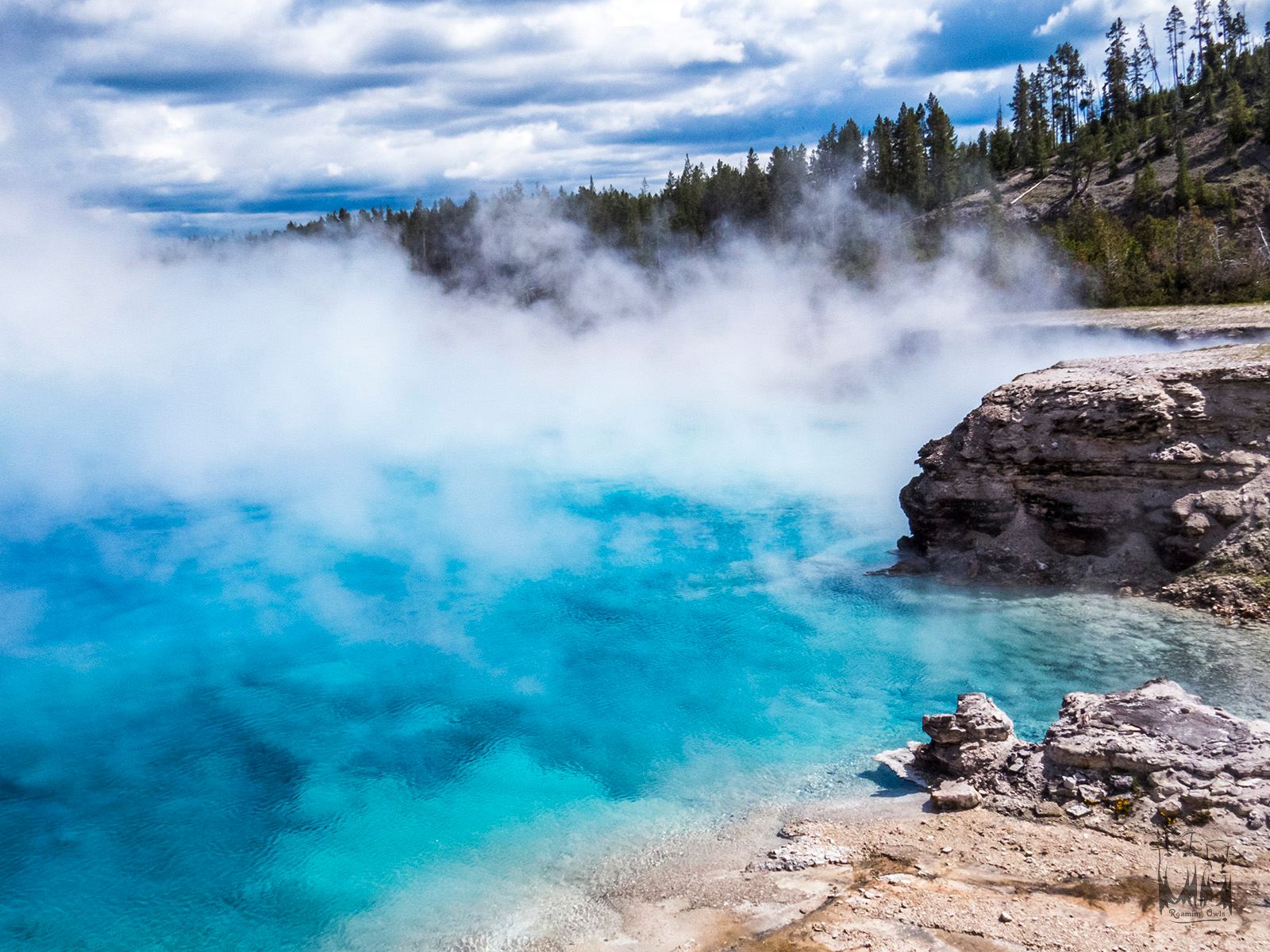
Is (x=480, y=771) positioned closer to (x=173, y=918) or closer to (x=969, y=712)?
(x=173, y=918)

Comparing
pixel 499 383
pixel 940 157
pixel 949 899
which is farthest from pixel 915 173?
pixel 949 899

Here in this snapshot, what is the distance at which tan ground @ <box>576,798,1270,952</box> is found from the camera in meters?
7.44

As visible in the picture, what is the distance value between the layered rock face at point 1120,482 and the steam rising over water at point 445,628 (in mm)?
990

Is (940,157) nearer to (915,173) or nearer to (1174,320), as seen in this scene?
(915,173)

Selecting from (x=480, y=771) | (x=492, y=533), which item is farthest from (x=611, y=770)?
(x=492, y=533)

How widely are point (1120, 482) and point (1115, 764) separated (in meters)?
7.07

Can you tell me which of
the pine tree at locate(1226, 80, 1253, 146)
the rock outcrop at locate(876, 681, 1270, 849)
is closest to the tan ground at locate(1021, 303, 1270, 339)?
the rock outcrop at locate(876, 681, 1270, 849)

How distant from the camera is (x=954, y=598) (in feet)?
51.1

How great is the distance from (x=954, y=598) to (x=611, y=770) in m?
6.83

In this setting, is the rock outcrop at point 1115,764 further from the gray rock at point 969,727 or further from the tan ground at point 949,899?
the tan ground at point 949,899

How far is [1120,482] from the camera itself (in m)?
15.3

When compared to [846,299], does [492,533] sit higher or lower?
lower

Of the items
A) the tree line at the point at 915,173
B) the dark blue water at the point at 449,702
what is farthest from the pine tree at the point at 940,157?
the dark blue water at the point at 449,702

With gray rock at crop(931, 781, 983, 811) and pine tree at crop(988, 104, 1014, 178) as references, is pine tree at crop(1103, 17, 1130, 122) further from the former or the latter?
gray rock at crop(931, 781, 983, 811)
